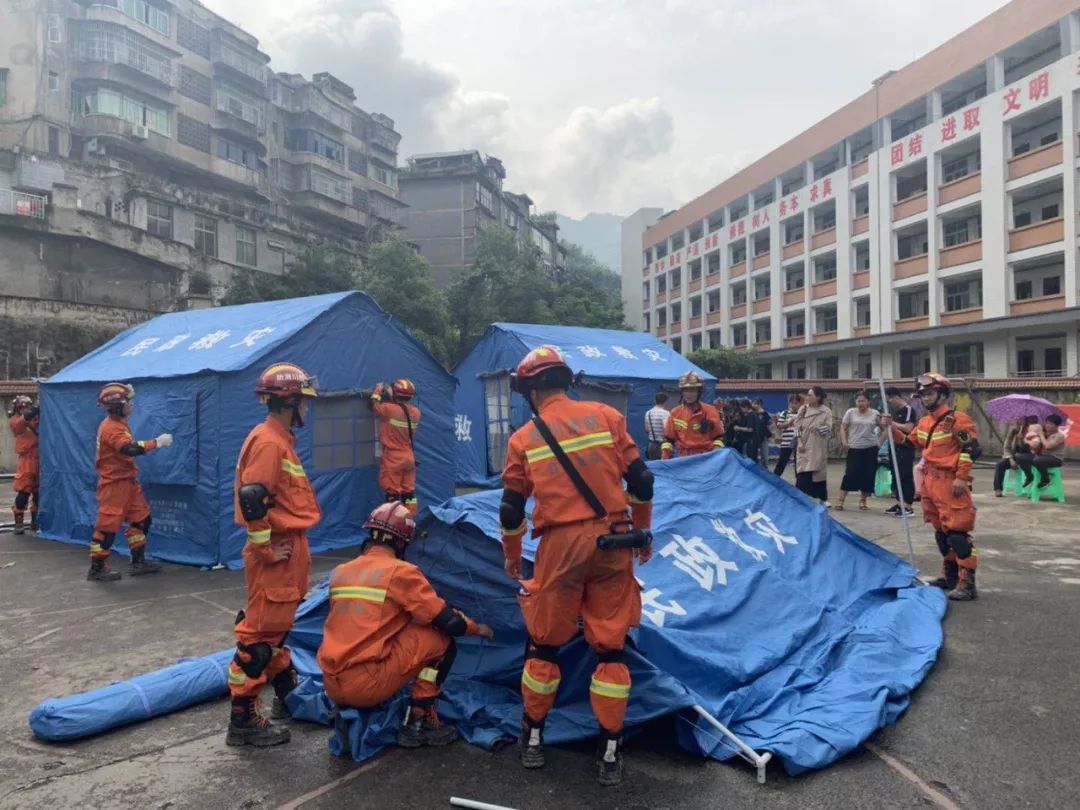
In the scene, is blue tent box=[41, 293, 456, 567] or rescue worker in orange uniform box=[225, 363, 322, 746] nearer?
rescue worker in orange uniform box=[225, 363, 322, 746]

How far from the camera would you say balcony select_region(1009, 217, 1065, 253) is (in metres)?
22.8

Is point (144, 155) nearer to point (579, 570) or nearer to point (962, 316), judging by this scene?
point (962, 316)

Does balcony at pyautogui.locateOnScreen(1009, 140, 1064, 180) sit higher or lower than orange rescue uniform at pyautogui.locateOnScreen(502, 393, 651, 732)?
higher

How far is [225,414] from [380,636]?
478 centimetres

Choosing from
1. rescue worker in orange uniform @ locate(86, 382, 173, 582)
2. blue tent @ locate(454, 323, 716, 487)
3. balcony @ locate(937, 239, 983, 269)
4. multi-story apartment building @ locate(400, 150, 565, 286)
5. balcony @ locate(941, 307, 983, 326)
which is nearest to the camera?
rescue worker in orange uniform @ locate(86, 382, 173, 582)

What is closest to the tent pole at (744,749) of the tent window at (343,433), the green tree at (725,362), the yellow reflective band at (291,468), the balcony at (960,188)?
the yellow reflective band at (291,468)

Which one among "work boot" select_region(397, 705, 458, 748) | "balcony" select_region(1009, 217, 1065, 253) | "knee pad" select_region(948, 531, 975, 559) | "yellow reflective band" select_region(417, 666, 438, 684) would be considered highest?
"balcony" select_region(1009, 217, 1065, 253)

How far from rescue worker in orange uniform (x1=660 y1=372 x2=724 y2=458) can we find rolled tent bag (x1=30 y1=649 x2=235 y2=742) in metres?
5.56

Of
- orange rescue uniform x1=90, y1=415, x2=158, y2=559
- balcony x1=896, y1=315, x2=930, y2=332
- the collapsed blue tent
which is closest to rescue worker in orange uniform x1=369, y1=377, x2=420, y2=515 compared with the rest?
orange rescue uniform x1=90, y1=415, x2=158, y2=559

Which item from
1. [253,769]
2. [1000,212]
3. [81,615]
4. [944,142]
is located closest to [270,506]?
[253,769]

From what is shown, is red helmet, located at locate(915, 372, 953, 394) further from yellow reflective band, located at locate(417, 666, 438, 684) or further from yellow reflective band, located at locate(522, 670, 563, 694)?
yellow reflective band, located at locate(417, 666, 438, 684)

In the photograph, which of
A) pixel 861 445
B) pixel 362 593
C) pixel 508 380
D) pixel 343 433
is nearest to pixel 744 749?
pixel 362 593

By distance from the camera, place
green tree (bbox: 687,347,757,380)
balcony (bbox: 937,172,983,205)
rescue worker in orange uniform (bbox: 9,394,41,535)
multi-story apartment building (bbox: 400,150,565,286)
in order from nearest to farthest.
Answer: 1. rescue worker in orange uniform (bbox: 9,394,41,535)
2. balcony (bbox: 937,172,983,205)
3. green tree (bbox: 687,347,757,380)
4. multi-story apartment building (bbox: 400,150,565,286)

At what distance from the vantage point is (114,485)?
7.04m
